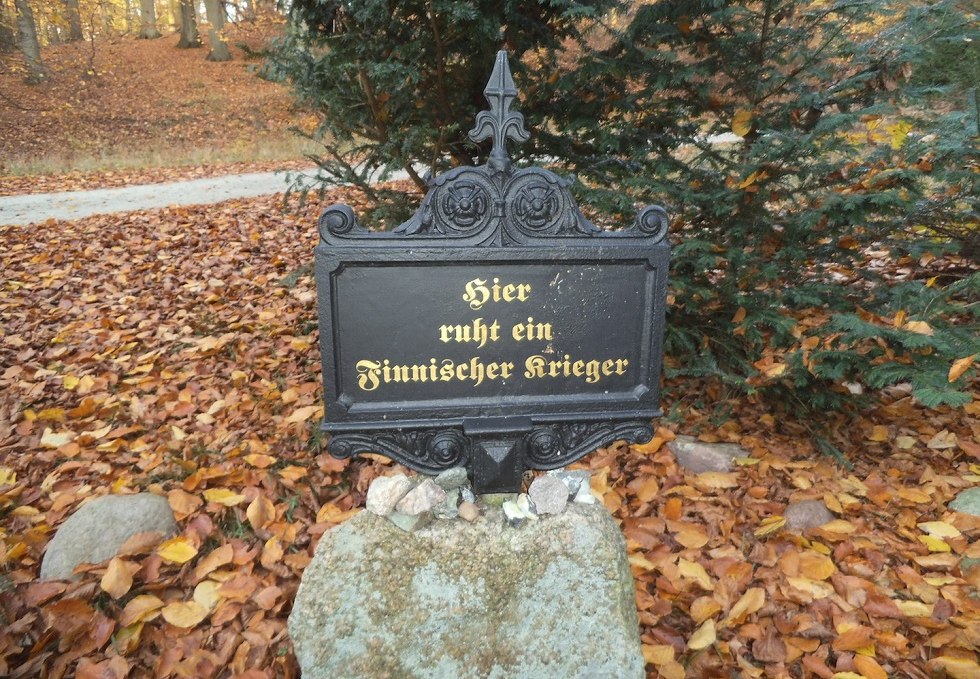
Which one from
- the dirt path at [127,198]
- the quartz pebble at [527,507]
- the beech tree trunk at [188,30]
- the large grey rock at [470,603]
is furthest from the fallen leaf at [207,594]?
the beech tree trunk at [188,30]

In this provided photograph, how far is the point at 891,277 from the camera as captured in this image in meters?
4.46

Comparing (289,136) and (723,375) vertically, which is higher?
(289,136)

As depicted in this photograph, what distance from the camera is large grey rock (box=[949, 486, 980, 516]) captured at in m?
2.74

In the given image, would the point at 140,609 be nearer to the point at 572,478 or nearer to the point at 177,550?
the point at 177,550

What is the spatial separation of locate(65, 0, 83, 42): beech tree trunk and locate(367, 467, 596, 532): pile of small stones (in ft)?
96.8

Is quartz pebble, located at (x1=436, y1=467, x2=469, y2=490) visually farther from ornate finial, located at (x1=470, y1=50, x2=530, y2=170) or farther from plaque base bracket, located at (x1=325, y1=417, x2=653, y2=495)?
ornate finial, located at (x1=470, y1=50, x2=530, y2=170)

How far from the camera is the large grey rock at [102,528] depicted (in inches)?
97.7

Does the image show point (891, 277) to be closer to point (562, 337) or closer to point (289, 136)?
point (562, 337)

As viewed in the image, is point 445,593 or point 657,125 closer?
point 445,593

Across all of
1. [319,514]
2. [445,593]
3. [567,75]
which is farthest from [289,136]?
[445,593]

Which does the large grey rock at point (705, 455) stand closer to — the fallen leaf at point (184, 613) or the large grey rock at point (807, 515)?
the large grey rock at point (807, 515)

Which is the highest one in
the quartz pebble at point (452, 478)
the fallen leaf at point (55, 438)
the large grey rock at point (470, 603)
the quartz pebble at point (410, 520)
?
the quartz pebble at point (452, 478)

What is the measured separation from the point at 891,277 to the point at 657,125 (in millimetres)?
2306

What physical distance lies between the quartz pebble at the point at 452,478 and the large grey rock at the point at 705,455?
158 cm
